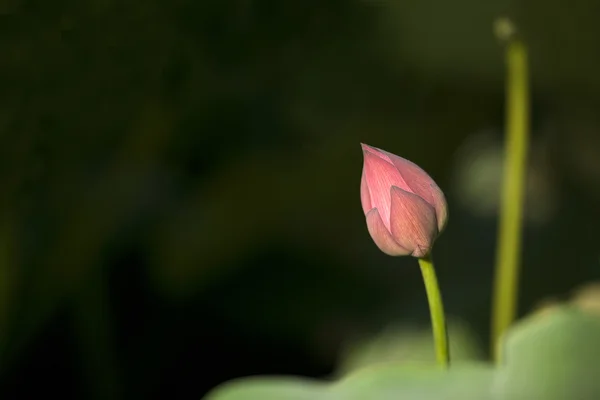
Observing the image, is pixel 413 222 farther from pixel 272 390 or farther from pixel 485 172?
pixel 485 172

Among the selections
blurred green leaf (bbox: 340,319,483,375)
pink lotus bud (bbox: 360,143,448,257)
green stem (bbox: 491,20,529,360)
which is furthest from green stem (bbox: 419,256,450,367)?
blurred green leaf (bbox: 340,319,483,375)

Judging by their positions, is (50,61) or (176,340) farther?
(176,340)

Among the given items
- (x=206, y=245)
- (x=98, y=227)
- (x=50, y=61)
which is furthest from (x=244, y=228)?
(x=50, y=61)

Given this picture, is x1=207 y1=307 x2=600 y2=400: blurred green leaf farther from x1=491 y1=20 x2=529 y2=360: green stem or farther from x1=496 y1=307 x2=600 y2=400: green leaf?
x1=491 y1=20 x2=529 y2=360: green stem

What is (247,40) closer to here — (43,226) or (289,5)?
(289,5)

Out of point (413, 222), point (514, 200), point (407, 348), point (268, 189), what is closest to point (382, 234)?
point (413, 222)

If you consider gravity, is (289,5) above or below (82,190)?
above

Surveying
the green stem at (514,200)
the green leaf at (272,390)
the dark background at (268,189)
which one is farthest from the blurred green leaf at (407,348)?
the green leaf at (272,390)
